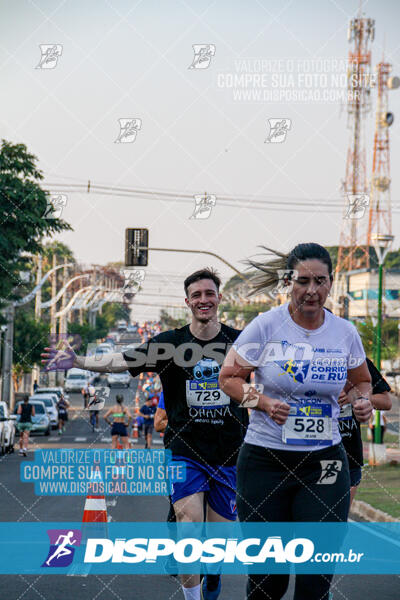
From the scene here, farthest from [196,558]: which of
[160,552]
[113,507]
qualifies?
[113,507]

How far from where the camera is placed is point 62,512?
13125 millimetres

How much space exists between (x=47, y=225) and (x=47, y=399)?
15.0 m

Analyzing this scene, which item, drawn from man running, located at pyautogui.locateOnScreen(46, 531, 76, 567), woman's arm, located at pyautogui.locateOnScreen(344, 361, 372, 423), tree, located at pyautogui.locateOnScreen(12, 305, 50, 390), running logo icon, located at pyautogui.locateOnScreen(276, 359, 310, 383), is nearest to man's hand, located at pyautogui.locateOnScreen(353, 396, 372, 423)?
woman's arm, located at pyautogui.locateOnScreen(344, 361, 372, 423)

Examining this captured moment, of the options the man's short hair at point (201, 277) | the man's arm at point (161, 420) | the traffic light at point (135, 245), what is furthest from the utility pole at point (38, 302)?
the man's short hair at point (201, 277)

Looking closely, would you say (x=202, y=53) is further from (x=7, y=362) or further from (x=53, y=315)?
(x=53, y=315)

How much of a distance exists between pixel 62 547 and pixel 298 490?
475cm

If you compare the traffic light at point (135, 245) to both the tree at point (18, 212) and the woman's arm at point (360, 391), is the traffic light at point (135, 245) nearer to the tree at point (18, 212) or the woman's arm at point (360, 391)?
the tree at point (18, 212)

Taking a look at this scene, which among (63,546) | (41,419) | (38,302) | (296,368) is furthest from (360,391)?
(38,302)

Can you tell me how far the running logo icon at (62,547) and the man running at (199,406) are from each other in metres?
2.46

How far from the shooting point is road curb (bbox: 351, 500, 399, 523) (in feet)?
41.5

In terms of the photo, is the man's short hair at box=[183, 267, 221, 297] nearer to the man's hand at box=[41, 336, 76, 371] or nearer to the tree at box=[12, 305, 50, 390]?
the man's hand at box=[41, 336, 76, 371]

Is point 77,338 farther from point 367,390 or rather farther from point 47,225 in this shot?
point 47,225

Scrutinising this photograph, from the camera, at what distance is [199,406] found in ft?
21.4

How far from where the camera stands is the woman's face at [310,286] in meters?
4.70
